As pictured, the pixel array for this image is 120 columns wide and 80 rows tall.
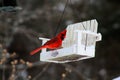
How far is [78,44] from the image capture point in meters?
4.23

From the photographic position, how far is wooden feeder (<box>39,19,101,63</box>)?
4.22 metres

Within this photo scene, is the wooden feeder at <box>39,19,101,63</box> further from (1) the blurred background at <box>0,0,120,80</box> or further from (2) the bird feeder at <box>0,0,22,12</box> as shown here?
(1) the blurred background at <box>0,0,120,80</box>

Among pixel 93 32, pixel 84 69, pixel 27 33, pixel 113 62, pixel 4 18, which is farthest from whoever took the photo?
pixel 113 62

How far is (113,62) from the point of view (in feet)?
33.1

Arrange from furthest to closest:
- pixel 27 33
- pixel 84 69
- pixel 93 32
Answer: pixel 84 69 → pixel 27 33 → pixel 93 32

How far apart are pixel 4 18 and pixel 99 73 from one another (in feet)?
7.05

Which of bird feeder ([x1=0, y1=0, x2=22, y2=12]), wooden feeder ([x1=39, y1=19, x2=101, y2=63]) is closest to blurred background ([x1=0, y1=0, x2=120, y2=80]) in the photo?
bird feeder ([x1=0, y1=0, x2=22, y2=12])

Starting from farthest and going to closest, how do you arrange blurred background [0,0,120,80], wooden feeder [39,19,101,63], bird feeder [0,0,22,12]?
blurred background [0,0,120,80] → bird feeder [0,0,22,12] → wooden feeder [39,19,101,63]

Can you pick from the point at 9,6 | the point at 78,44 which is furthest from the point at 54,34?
the point at 78,44

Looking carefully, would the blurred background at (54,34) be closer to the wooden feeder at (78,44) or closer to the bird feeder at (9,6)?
the bird feeder at (9,6)

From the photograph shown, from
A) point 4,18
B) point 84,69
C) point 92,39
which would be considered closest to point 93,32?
point 92,39

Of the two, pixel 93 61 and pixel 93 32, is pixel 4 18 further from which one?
pixel 93 32

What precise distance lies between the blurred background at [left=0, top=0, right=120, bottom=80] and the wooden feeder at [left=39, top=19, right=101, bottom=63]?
124 inches

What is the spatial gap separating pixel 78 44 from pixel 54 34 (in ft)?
13.0
